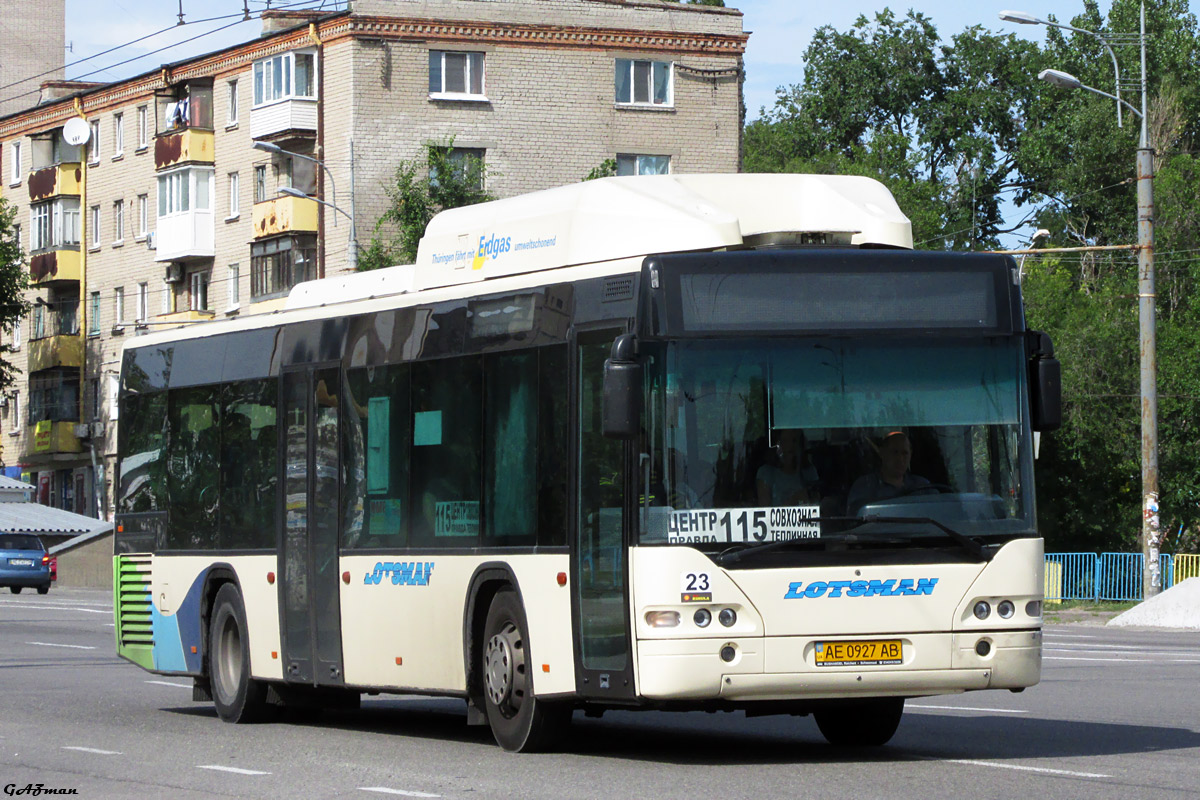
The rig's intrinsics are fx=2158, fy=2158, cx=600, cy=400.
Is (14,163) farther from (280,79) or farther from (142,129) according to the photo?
(280,79)

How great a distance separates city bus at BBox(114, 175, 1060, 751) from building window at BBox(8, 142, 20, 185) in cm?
6938

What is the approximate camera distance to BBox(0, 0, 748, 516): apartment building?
60.2 metres

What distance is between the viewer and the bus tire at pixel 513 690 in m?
12.1

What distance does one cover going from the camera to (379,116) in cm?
5994

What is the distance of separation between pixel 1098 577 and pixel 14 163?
52.1 m

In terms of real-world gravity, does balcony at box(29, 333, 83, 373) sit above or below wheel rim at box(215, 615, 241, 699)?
above

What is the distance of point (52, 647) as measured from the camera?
26.6m

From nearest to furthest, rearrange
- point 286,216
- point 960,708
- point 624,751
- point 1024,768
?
1. point 1024,768
2. point 624,751
3. point 960,708
4. point 286,216

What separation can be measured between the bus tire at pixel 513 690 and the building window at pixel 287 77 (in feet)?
165

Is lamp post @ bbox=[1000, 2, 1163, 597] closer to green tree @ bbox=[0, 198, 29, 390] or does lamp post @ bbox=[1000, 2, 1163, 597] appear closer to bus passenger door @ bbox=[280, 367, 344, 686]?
bus passenger door @ bbox=[280, 367, 344, 686]

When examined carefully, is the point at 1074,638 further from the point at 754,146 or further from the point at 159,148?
the point at 754,146

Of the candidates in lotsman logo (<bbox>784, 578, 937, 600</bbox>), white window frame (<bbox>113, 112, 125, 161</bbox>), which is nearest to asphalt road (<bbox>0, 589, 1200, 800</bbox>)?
lotsman logo (<bbox>784, 578, 937, 600</bbox>)

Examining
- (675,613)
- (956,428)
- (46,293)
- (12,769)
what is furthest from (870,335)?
(46,293)

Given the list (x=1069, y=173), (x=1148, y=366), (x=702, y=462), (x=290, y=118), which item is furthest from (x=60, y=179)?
(x=702, y=462)
